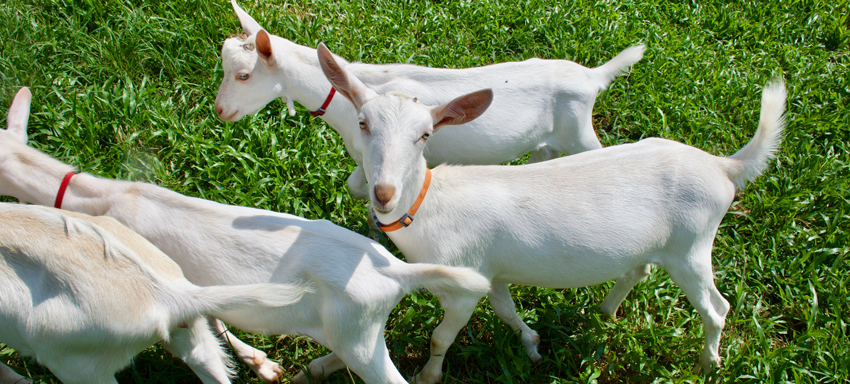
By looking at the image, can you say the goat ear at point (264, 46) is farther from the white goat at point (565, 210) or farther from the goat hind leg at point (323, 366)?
the goat hind leg at point (323, 366)

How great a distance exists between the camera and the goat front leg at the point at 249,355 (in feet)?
9.28

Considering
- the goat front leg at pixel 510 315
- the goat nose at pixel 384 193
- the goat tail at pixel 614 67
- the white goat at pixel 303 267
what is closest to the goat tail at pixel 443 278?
the white goat at pixel 303 267

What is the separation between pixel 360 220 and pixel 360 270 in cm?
156

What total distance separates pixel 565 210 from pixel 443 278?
2.49 ft

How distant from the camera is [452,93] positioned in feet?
11.1

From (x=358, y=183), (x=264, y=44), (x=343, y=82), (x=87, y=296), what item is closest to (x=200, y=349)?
(x=87, y=296)

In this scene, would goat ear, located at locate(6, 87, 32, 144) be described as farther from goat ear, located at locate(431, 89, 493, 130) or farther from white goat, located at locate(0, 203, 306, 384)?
goat ear, located at locate(431, 89, 493, 130)

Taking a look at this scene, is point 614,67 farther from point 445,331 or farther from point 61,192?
point 61,192

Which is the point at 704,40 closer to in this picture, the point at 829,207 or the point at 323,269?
the point at 829,207

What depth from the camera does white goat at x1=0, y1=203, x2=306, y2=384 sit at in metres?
2.04

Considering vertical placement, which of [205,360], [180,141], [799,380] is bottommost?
[799,380]

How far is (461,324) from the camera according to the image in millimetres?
2688

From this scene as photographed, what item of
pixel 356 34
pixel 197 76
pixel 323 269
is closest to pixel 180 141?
pixel 197 76

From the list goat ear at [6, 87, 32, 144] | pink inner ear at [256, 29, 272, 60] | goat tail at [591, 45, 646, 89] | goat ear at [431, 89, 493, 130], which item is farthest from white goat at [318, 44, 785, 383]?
goat ear at [6, 87, 32, 144]
